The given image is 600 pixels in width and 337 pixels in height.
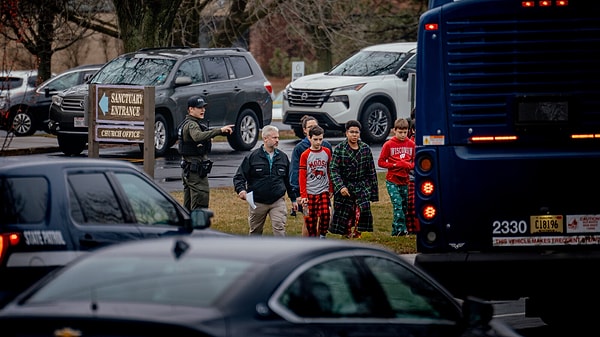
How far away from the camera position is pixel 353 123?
16.7 meters

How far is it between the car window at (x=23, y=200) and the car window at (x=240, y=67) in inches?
711

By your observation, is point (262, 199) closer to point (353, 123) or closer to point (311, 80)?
point (353, 123)

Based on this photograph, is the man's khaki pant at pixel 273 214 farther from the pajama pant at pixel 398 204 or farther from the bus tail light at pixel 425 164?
the bus tail light at pixel 425 164

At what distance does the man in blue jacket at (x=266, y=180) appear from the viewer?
15438 millimetres

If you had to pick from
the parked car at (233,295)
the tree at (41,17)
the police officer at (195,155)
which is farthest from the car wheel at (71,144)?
the parked car at (233,295)

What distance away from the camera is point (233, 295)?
228 inches

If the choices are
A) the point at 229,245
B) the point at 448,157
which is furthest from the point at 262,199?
the point at 229,245

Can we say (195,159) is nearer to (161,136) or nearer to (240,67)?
(161,136)

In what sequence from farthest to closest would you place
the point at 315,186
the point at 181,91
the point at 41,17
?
the point at 41,17 < the point at 181,91 < the point at 315,186

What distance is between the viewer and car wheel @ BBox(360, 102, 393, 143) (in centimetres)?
2842

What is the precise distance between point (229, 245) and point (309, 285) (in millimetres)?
454

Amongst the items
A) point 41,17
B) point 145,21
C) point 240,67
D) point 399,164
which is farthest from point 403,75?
point 399,164

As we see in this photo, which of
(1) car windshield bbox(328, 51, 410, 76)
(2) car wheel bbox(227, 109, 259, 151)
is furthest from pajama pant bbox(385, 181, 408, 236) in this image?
(1) car windshield bbox(328, 51, 410, 76)

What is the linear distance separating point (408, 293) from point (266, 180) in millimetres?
8449
